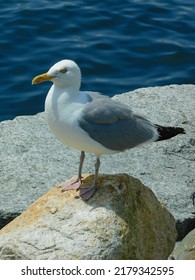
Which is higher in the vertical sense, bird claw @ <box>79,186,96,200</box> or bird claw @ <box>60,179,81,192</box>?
bird claw @ <box>79,186,96,200</box>

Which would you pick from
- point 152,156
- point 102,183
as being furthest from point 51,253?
point 152,156

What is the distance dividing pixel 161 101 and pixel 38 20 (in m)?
4.09

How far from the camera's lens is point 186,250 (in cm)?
605

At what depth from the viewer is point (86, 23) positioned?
40.0 feet

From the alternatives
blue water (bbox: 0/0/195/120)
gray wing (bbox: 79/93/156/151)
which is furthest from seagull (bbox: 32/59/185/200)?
blue water (bbox: 0/0/195/120)

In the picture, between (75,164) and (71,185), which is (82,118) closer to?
(71,185)

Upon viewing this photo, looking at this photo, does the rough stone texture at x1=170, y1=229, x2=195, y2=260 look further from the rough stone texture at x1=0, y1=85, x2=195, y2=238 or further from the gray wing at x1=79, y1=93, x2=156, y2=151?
the gray wing at x1=79, y1=93, x2=156, y2=151

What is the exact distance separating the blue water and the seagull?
4.01 m

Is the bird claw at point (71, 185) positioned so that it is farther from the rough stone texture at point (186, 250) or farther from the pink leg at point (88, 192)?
the rough stone texture at point (186, 250)

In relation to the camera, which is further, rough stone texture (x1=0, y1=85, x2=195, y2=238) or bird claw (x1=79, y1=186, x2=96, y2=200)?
rough stone texture (x1=0, y1=85, x2=195, y2=238)

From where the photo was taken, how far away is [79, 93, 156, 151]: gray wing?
5781 mm

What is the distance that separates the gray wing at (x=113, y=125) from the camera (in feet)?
19.0

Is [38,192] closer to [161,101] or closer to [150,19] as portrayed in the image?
[161,101]

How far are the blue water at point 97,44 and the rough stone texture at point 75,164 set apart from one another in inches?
81.3
